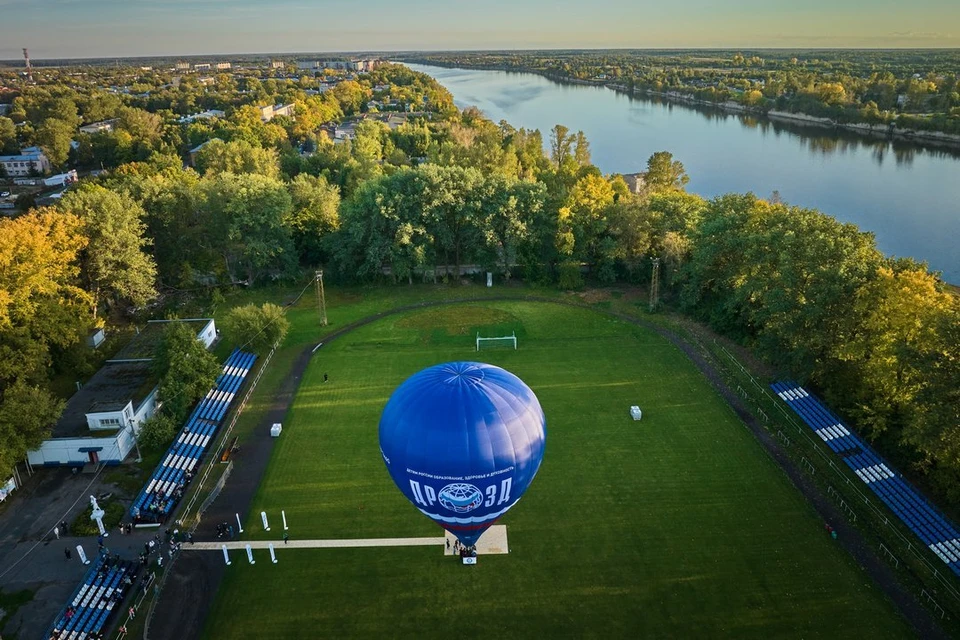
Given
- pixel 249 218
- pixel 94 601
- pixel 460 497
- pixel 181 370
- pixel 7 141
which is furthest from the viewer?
pixel 7 141

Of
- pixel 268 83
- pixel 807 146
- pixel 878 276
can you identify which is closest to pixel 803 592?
pixel 878 276

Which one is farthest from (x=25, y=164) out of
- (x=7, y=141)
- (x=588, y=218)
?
(x=588, y=218)

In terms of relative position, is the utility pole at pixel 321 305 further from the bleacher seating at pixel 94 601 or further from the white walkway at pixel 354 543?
the bleacher seating at pixel 94 601

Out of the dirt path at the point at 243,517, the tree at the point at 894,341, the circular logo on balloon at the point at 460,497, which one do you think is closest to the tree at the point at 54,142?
the dirt path at the point at 243,517

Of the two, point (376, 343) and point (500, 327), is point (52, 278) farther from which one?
point (500, 327)

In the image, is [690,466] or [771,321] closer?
[690,466]

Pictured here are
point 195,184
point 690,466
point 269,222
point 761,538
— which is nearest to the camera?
point 761,538

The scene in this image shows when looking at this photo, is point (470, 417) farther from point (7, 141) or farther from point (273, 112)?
point (273, 112)
